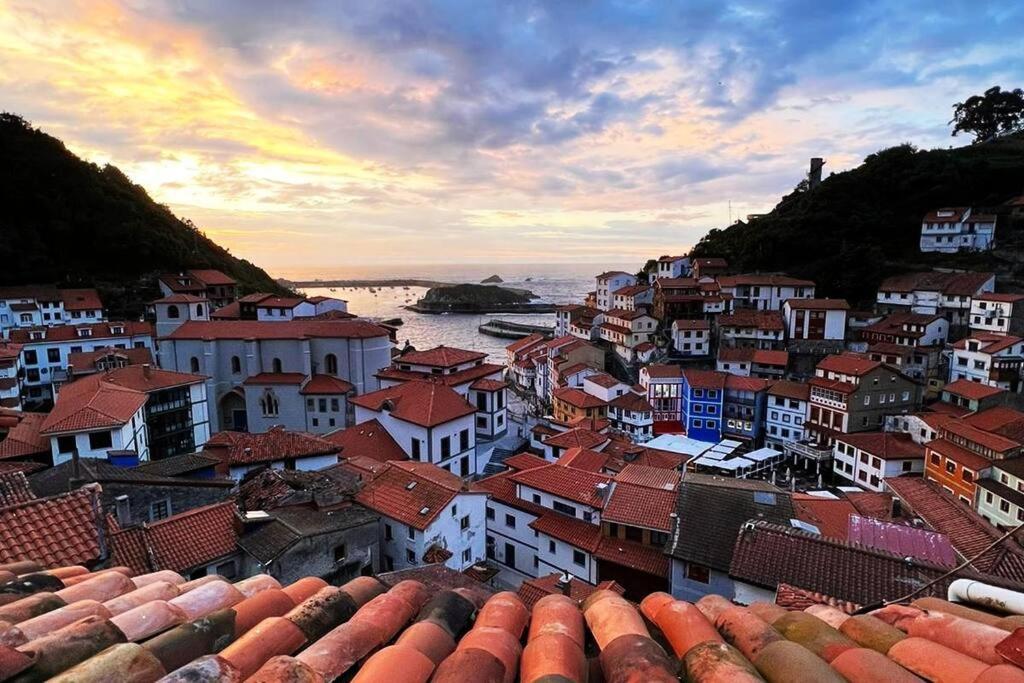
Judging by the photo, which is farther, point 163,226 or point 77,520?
point 163,226

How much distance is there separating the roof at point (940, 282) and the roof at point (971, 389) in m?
12.0

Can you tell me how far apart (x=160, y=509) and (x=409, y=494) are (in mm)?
5813

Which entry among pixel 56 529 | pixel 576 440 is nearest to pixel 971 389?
pixel 576 440

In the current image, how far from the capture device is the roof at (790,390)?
34312 millimetres

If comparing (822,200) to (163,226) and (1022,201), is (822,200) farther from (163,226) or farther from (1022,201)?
(163,226)

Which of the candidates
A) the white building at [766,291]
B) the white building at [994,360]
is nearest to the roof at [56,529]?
the white building at [994,360]

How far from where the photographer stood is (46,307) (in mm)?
42594

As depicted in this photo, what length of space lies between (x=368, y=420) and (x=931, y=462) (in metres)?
28.0

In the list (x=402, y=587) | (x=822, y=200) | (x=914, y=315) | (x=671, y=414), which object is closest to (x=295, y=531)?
(x=402, y=587)

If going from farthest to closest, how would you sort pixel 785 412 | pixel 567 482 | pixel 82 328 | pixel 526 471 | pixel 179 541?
pixel 82 328 < pixel 785 412 < pixel 526 471 < pixel 567 482 < pixel 179 541

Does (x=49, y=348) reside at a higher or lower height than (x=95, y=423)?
higher

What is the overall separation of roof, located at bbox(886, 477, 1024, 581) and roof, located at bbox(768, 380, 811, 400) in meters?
14.1

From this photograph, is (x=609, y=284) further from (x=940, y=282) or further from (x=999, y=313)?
(x=999, y=313)

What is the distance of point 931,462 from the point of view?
25297 mm
